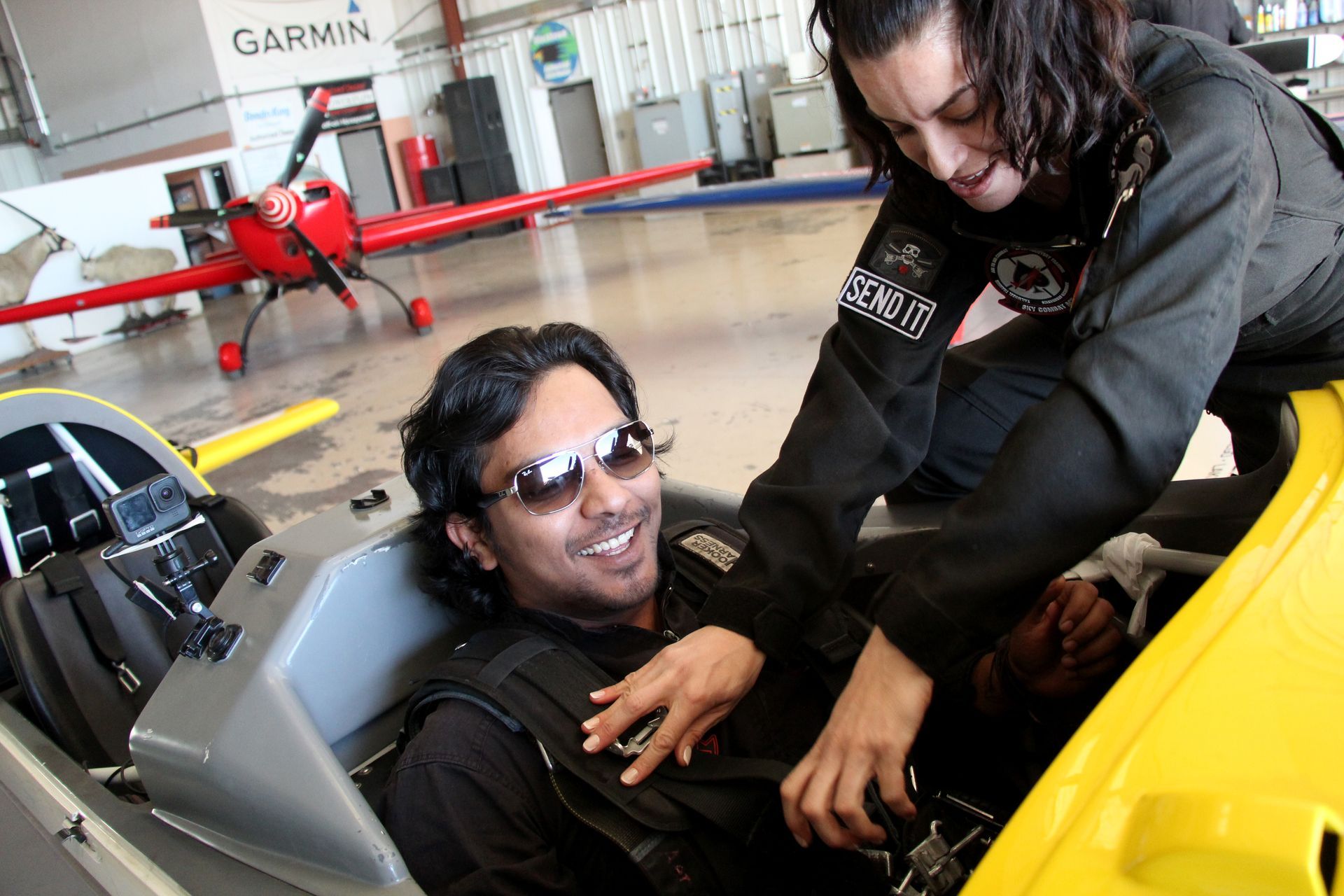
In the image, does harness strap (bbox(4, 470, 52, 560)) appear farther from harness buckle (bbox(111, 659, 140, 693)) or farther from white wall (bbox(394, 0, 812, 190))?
white wall (bbox(394, 0, 812, 190))

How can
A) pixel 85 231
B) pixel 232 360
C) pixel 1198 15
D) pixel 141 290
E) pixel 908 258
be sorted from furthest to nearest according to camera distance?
pixel 85 231 < pixel 141 290 < pixel 232 360 < pixel 1198 15 < pixel 908 258

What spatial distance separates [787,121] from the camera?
445 inches

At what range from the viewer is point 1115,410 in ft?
2.60

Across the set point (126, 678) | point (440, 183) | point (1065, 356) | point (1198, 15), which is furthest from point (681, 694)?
point (440, 183)

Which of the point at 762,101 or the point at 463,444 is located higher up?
the point at 762,101

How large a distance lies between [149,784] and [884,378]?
111 centimetres

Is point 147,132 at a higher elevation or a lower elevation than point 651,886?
higher

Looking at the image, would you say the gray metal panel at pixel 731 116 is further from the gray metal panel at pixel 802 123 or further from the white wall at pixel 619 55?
the gray metal panel at pixel 802 123

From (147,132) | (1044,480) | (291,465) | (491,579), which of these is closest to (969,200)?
(1044,480)

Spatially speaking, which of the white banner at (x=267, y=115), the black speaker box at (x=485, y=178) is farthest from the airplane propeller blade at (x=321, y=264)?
the white banner at (x=267, y=115)

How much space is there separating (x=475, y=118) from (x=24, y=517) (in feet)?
43.2

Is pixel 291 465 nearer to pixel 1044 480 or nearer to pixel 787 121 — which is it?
pixel 1044 480

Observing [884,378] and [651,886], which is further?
[884,378]

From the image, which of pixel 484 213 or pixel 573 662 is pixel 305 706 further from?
pixel 484 213
